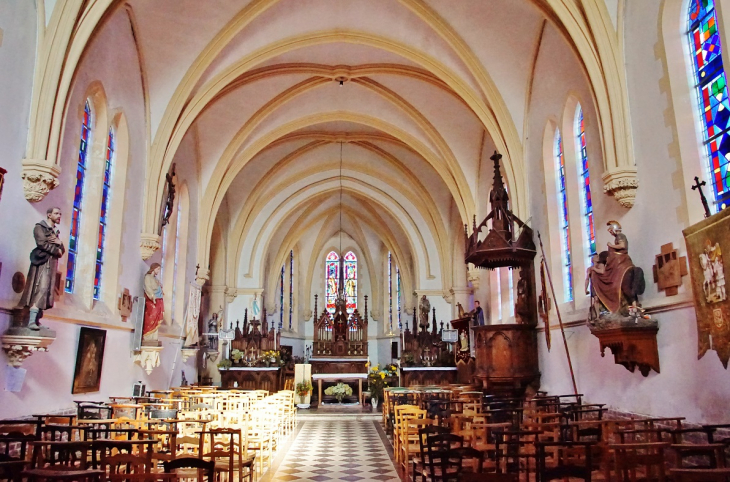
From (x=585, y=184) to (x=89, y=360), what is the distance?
31.9 ft

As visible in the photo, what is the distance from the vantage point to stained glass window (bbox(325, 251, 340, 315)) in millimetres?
31828

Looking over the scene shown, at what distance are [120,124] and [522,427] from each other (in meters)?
9.86

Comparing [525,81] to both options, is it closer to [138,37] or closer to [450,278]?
[138,37]

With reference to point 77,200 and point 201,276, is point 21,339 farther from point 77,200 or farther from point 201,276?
point 201,276

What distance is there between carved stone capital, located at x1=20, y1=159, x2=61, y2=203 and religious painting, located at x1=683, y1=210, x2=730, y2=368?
846 cm

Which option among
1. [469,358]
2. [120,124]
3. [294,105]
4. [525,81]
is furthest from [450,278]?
[120,124]

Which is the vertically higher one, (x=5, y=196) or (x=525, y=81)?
(x=525, y=81)

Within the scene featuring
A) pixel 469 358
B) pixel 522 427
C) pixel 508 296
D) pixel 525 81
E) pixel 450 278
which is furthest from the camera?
pixel 450 278

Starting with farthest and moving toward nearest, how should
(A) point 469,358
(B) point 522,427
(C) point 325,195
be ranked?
(C) point 325,195
(A) point 469,358
(B) point 522,427

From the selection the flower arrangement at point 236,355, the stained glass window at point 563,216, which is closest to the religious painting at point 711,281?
the stained glass window at point 563,216

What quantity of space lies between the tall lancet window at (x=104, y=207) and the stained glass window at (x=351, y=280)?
20.5m

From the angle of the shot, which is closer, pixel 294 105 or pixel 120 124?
pixel 120 124

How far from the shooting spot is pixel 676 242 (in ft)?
24.7

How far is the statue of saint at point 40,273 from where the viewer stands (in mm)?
7715
